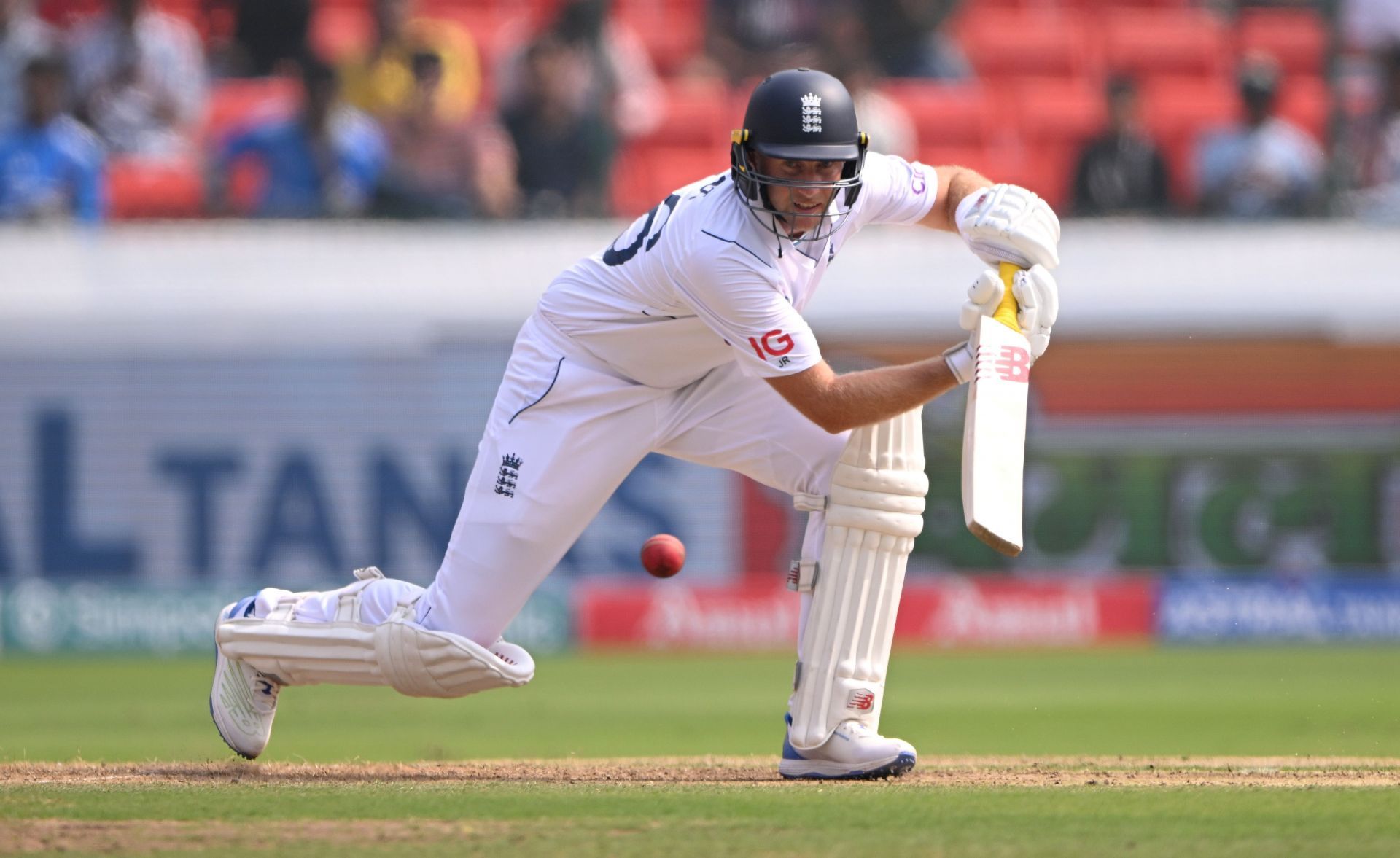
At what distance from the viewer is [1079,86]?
45.0ft

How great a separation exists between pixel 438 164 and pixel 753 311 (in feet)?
26.4

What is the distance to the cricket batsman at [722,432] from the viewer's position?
4.48m

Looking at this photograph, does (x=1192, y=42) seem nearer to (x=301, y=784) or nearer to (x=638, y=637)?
(x=638, y=637)

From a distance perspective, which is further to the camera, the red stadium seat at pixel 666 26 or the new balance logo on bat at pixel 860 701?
the red stadium seat at pixel 666 26

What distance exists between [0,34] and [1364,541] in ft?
31.9

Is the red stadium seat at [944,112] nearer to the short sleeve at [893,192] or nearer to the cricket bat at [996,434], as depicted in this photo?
the short sleeve at [893,192]

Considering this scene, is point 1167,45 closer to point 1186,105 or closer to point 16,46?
point 1186,105

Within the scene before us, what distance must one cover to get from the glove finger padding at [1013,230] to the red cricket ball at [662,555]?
1105 mm

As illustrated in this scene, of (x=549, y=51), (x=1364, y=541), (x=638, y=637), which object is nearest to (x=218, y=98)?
(x=549, y=51)

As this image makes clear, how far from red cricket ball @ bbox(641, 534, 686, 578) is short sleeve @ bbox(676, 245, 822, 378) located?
25.4 inches

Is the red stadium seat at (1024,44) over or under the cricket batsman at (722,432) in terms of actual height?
over

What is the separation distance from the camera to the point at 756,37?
513 inches

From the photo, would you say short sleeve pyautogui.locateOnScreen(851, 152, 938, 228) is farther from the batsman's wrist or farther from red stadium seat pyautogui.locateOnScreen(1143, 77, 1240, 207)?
red stadium seat pyautogui.locateOnScreen(1143, 77, 1240, 207)

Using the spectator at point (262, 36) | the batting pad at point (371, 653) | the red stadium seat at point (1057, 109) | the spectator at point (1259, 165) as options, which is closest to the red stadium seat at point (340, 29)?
the spectator at point (262, 36)
